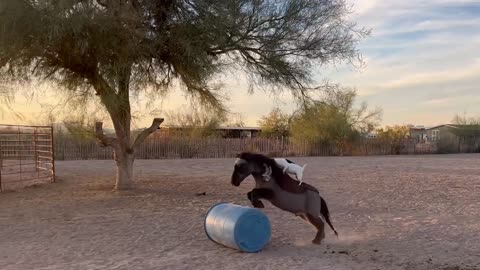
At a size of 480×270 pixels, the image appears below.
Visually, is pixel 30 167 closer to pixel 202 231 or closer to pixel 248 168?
Result: pixel 202 231

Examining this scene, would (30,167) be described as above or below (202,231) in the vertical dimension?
above

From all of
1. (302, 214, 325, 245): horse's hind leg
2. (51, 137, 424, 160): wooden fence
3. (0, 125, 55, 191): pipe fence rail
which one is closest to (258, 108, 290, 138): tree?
(51, 137, 424, 160): wooden fence

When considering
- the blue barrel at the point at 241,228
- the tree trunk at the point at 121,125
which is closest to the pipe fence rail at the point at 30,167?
the tree trunk at the point at 121,125

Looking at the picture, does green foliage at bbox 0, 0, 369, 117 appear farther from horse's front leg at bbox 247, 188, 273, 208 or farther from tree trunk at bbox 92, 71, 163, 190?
horse's front leg at bbox 247, 188, 273, 208

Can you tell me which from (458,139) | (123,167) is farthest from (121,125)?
(458,139)

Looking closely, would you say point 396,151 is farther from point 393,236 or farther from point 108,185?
point 393,236

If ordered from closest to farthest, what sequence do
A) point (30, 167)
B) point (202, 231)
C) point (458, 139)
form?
point (202, 231), point (30, 167), point (458, 139)

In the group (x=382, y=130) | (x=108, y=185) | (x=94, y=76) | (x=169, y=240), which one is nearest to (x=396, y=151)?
(x=382, y=130)

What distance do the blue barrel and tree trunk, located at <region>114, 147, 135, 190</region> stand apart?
8.94 m

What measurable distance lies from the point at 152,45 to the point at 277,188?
20.7ft

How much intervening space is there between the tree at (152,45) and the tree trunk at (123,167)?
0.03 m

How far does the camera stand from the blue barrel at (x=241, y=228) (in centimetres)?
825

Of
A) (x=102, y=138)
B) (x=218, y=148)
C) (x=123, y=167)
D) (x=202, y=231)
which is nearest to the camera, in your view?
(x=202, y=231)

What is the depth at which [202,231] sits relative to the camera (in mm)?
10547
